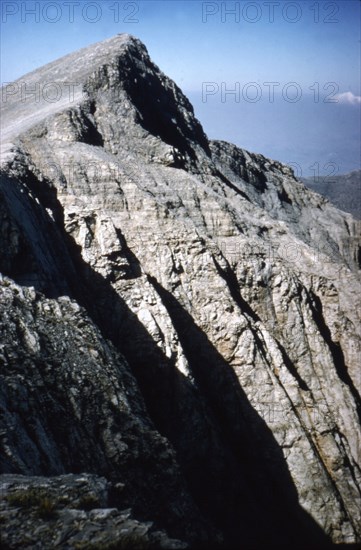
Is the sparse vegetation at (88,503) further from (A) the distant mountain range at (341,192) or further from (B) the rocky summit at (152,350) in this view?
(A) the distant mountain range at (341,192)

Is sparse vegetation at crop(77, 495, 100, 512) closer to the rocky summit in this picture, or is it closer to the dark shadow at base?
the rocky summit

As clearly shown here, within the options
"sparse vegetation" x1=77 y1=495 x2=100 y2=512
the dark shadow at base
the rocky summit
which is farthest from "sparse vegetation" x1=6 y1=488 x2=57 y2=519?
the dark shadow at base

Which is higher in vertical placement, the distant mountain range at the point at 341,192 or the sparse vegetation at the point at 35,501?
the distant mountain range at the point at 341,192

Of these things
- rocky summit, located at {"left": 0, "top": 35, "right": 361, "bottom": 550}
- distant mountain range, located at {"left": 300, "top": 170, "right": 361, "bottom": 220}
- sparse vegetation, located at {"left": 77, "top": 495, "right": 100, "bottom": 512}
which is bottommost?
sparse vegetation, located at {"left": 77, "top": 495, "right": 100, "bottom": 512}

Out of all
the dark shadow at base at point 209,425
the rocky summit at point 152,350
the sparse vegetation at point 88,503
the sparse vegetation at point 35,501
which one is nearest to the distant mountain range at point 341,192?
the rocky summit at point 152,350

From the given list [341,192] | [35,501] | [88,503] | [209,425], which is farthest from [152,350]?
[341,192]

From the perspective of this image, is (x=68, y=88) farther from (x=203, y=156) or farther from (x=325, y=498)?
(x=325, y=498)

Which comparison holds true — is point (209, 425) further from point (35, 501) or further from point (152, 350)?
point (35, 501)

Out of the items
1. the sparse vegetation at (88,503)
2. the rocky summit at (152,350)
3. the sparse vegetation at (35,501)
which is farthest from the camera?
the rocky summit at (152,350)
